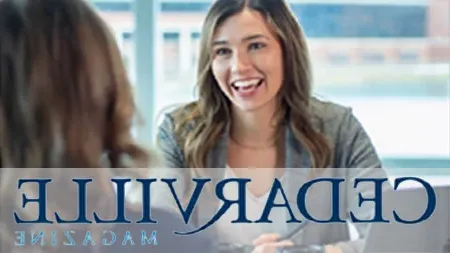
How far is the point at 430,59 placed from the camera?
115 centimetres

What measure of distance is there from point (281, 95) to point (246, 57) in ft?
0.32

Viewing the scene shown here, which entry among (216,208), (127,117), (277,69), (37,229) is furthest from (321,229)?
(37,229)

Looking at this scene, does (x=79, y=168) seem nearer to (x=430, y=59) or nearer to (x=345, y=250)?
(x=345, y=250)

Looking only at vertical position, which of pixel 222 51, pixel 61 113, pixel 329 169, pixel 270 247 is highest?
pixel 222 51

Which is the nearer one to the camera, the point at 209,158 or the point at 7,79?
the point at 7,79

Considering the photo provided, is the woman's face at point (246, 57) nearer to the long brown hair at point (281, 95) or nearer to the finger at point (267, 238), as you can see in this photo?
the long brown hair at point (281, 95)

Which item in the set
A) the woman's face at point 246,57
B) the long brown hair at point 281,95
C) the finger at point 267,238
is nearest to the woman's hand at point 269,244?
the finger at point 267,238

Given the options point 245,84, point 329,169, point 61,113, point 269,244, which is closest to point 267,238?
point 269,244

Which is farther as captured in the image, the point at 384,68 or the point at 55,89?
the point at 384,68

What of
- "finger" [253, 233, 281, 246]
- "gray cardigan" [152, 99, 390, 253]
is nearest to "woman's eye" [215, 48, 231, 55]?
"gray cardigan" [152, 99, 390, 253]

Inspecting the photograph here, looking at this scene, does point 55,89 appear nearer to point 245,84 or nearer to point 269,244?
point 245,84

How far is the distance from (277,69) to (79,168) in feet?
1.30

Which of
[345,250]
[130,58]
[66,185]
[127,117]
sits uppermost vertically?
[130,58]

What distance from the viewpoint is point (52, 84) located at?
1.03m
